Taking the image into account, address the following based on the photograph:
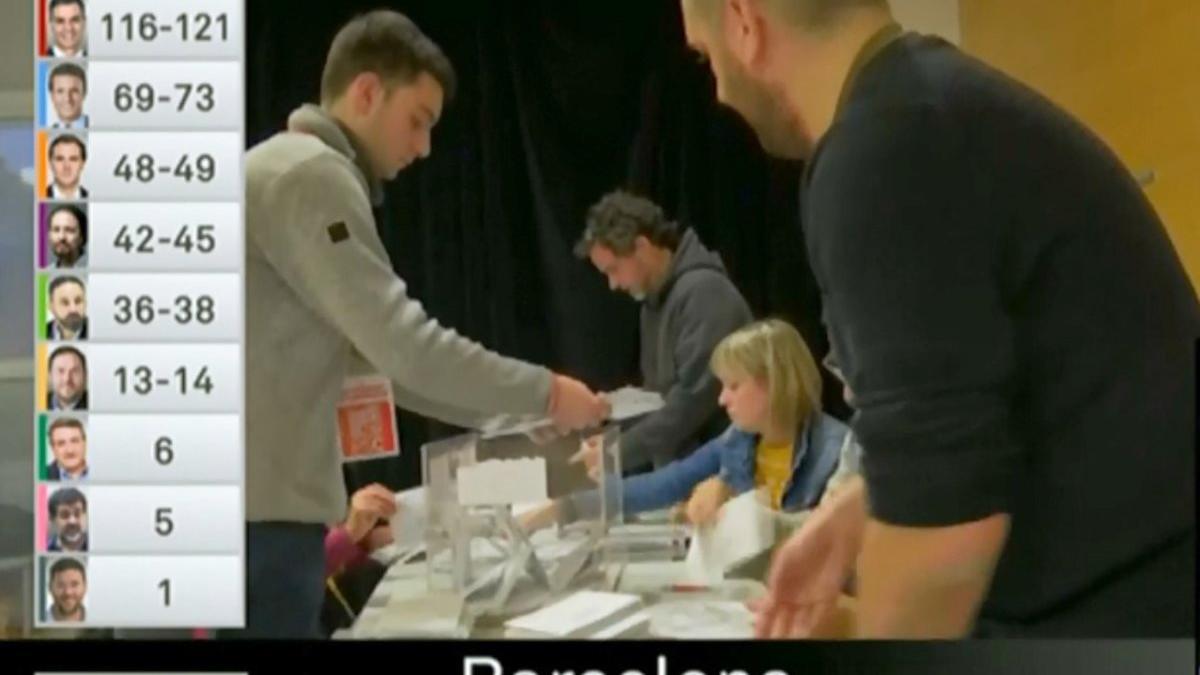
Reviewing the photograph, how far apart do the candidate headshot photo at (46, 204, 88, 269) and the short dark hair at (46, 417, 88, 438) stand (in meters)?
0.16

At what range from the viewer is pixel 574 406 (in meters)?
1.30

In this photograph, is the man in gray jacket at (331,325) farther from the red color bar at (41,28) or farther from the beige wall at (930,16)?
the beige wall at (930,16)

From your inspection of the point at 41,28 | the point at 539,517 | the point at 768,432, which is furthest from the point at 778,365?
the point at 41,28

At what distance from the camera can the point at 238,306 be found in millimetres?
1283

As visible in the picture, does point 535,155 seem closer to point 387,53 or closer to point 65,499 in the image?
point 387,53

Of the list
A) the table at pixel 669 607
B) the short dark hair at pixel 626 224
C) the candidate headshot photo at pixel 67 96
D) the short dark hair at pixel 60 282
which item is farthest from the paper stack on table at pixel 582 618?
the candidate headshot photo at pixel 67 96

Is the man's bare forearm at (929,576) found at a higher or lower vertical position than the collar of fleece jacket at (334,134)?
lower

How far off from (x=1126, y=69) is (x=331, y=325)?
2.79 feet

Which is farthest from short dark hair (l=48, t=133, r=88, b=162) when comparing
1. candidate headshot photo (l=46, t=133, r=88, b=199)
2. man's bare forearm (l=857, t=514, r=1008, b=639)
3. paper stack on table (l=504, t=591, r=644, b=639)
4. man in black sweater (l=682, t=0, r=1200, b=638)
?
man's bare forearm (l=857, t=514, r=1008, b=639)

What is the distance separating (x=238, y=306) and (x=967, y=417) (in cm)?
74

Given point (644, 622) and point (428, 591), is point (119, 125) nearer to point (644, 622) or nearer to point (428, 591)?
point (428, 591)

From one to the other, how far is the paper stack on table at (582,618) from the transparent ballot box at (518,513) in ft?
0.05

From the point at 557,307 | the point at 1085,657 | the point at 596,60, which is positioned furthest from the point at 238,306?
the point at 1085,657

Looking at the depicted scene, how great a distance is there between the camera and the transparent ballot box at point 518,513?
4.19ft
